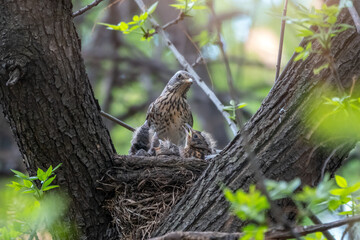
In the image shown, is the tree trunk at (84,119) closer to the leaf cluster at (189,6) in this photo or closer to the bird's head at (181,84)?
the leaf cluster at (189,6)

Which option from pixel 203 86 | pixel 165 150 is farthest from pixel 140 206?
pixel 203 86

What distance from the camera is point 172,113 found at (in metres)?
6.04

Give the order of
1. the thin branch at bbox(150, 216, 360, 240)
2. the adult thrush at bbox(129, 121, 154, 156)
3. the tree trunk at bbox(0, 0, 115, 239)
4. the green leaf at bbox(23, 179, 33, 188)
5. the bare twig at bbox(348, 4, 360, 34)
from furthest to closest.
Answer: the adult thrush at bbox(129, 121, 154, 156) → the tree trunk at bbox(0, 0, 115, 239) → the green leaf at bbox(23, 179, 33, 188) → the bare twig at bbox(348, 4, 360, 34) → the thin branch at bbox(150, 216, 360, 240)

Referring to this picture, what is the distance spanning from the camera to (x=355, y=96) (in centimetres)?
298

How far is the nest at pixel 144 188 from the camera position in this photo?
3926 millimetres

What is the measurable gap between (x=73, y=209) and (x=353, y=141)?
2074 millimetres

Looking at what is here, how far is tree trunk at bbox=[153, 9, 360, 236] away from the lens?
3.04m

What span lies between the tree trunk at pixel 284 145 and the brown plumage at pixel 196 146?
1.92 meters

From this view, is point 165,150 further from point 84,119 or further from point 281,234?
point 281,234

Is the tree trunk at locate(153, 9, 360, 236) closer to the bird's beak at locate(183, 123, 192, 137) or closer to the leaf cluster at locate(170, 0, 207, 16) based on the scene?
the leaf cluster at locate(170, 0, 207, 16)

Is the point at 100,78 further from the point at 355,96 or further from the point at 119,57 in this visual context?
the point at 355,96

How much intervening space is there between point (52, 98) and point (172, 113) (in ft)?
8.95

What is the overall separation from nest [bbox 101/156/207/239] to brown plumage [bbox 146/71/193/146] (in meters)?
1.55

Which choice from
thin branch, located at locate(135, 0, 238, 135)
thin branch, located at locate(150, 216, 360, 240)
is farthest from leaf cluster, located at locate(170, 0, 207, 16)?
thin branch, located at locate(150, 216, 360, 240)
